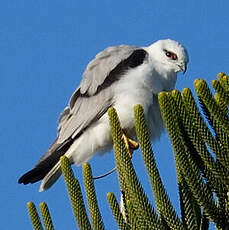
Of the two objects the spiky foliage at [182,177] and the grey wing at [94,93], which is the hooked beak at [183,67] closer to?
the grey wing at [94,93]

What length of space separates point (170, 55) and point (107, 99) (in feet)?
3.31

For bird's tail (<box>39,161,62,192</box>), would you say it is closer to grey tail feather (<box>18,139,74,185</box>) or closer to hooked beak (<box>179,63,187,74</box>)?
grey tail feather (<box>18,139,74,185</box>)

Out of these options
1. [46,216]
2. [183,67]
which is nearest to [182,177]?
[46,216]

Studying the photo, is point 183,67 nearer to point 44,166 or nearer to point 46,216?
point 44,166

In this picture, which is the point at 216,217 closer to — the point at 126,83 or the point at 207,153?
the point at 207,153

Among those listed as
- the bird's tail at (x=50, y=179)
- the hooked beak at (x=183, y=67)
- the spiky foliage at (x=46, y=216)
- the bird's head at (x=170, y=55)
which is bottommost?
the spiky foliage at (x=46, y=216)

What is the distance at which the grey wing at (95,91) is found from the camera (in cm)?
714

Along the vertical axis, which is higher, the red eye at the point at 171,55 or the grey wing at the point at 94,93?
the red eye at the point at 171,55

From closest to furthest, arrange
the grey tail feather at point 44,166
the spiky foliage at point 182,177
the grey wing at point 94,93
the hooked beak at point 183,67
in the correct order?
the spiky foliage at point 182,177, the grey tail feather at point 44,166, the grey wing at point 94,93, the hooked beak at point 183,67

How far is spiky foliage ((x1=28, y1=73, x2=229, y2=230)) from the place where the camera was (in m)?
3.16

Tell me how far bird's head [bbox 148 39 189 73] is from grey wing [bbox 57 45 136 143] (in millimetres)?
307


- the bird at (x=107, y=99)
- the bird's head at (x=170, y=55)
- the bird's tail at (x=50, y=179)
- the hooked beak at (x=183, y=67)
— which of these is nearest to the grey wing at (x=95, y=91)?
the bird at (x=107, y=99)

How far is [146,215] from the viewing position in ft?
10.1

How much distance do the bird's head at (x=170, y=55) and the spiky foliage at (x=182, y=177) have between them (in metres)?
4.13
